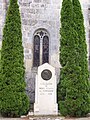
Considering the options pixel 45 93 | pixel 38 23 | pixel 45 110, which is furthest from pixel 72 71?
pixel 38 23

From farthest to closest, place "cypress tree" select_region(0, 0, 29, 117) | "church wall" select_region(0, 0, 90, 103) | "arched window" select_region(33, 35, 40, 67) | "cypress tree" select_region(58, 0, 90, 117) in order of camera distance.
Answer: "arched window" select_region(33, 35, 40, 67), "church wall" select_region(0, 0, 90, 103), "cypress tree" select_region(58, 0, 90, 117), "cypress tree" select_region(0, 0, 29, 117)

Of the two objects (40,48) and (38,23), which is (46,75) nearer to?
(40,48)

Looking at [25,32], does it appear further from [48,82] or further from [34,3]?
[48,82]

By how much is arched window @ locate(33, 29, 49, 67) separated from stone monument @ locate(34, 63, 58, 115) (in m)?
2.23

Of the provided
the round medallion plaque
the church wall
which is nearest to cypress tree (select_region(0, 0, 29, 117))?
the round medallion plaque

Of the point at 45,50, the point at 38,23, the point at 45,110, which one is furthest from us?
the point at 45,50

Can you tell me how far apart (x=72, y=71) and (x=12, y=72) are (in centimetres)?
224

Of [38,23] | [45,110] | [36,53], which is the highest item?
[38,23]

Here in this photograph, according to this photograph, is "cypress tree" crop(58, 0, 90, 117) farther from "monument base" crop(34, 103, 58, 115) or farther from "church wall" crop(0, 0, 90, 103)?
"church wall" crop(0, 0, 90, 103)

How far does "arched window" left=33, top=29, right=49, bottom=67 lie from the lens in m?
12.6

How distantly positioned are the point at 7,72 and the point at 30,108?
1.81 m

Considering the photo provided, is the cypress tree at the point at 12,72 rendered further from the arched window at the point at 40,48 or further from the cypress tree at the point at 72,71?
the arched window at the point at 40,48

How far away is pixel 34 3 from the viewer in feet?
41.7

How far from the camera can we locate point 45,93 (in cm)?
1027
